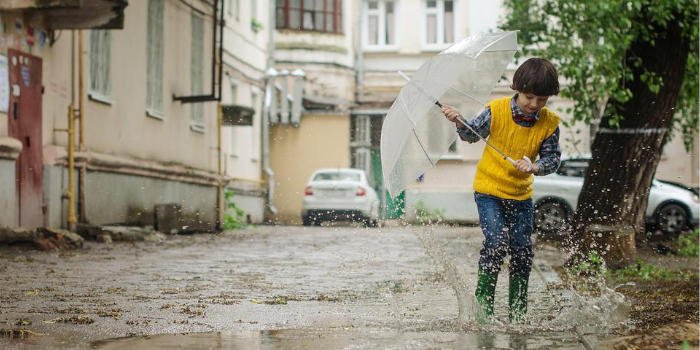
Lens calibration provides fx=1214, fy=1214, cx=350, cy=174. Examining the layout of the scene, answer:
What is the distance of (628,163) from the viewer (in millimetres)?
12703

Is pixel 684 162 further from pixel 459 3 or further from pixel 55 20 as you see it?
pixel 55 20

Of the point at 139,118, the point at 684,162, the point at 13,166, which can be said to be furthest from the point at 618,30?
the point at 684,162

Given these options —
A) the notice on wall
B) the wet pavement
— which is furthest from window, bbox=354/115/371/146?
the wet pavement

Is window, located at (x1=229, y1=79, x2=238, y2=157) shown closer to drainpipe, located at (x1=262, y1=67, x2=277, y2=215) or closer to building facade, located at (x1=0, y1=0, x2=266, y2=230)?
building facade, located at (x1=0, y1=0, x2=266, y2=230)

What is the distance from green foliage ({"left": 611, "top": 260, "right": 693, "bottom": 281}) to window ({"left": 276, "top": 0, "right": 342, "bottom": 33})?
1110 inches

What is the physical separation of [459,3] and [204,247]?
24.2 m

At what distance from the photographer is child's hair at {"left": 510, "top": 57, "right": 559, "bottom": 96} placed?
647 cm

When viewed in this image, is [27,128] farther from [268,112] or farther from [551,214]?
[268,112]

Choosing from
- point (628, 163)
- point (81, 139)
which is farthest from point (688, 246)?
point (81, 139)

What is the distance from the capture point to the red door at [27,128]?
16.1 metres

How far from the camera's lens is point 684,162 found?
37.1 m

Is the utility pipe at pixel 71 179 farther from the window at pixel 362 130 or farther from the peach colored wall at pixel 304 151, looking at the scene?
the window at pixel 362 130

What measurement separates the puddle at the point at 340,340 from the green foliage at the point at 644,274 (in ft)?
17.4

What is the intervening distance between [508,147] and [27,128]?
11.1 metres
